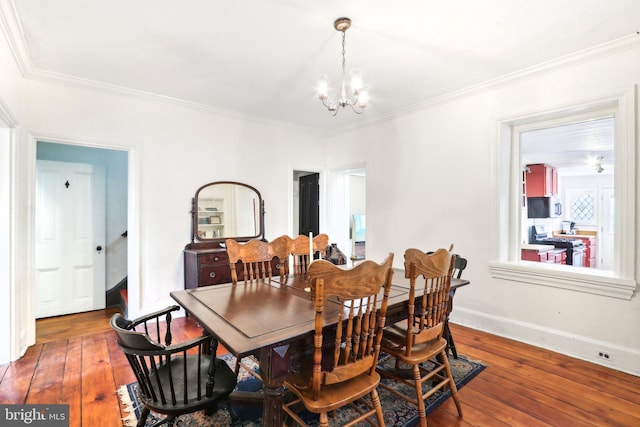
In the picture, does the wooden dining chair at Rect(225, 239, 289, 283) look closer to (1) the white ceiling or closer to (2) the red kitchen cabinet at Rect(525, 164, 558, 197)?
(1) the white ceiling

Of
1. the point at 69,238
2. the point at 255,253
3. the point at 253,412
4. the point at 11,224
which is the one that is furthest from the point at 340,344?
the point at 69,238

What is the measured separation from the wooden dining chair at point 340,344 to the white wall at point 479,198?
2.23 meters

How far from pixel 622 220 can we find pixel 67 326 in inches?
221

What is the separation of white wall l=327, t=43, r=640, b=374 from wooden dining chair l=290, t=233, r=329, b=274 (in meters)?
1.60

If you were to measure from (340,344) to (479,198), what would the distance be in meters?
2.62

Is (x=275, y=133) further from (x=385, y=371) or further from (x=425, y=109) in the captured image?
(x=385, y=371)

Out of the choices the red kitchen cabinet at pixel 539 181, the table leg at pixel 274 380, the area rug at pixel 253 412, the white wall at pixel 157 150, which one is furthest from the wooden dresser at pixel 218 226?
the red kitchen cabinet at pixel 539 181

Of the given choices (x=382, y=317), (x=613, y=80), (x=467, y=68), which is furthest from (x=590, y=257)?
(x=382, y=317)

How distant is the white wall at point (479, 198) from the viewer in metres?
2.58

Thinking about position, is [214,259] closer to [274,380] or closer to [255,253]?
[255,253]

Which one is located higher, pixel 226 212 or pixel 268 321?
pixel 226 212

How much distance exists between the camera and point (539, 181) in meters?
6.34

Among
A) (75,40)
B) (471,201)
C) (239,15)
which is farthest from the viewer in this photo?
(471,201)

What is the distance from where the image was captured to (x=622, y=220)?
250 centimetres
